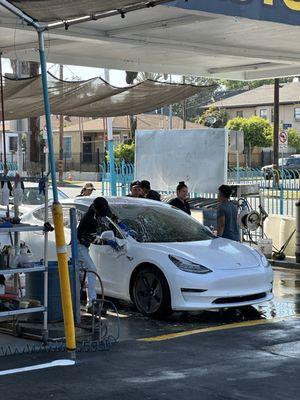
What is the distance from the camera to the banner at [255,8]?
9820mm

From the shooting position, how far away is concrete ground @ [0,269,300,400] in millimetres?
6309

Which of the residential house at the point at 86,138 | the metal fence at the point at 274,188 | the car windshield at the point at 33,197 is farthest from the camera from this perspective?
the residential house at the point at 86,138

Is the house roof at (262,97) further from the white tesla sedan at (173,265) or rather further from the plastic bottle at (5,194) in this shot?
the plastic bottle at (5,194)

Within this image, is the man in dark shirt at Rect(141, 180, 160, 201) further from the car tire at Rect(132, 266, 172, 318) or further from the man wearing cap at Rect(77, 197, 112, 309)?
the man wearing cap at Rect(77, 197, 112, 309)

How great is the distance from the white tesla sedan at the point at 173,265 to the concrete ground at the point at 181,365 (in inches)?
12.7

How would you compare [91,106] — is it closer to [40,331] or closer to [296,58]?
[296,58]

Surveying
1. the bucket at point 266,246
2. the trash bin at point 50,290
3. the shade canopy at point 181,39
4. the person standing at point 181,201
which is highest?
the shade canopy at point 181,39

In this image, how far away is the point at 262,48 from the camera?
45.1 feet

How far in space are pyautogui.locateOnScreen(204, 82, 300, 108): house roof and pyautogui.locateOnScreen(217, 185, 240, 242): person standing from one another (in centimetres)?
6483

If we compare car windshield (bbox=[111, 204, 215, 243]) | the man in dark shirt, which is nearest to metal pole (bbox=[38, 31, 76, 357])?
car windshield (bbox=[111, 204, 215, 243])

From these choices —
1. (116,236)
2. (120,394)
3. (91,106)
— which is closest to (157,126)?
(91,106)

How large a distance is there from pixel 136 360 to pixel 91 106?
8884mm

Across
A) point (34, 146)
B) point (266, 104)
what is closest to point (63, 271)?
point (34, 146)

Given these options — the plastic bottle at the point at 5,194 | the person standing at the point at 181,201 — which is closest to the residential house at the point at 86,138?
the person standing at the point at 181,201
